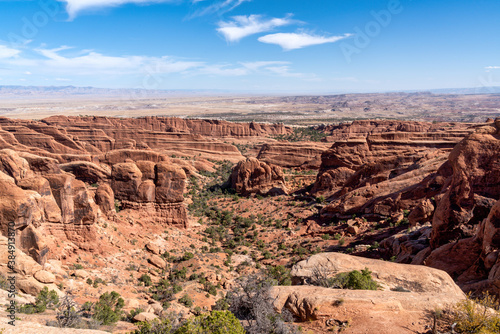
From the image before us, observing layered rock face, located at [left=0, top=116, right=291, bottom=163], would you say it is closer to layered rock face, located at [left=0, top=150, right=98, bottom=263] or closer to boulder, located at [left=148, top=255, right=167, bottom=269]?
layered rock face, located at [left=0, top=150, right=98, bottom=263]

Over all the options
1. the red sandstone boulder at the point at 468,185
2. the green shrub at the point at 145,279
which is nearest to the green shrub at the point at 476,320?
the red sandstone boulder at the point at 468,185

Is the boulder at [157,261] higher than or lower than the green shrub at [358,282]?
lower

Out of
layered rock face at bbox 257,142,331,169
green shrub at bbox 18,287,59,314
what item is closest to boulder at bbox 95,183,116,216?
green shrub at bbox 18,287,59,314

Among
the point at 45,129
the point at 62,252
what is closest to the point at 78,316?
the point at 62,252

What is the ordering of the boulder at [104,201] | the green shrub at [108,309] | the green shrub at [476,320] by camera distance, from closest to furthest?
the green shrub at [476,320] → the green shrub at [108,309] → the boulder at [104,201]

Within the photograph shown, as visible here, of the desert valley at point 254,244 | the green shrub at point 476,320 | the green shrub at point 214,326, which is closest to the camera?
the green shrub at point 476,320

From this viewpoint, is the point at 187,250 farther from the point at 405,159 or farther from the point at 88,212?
the point at 405,159

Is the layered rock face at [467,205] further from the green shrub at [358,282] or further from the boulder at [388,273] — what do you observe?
the green shrub at [358,282]
